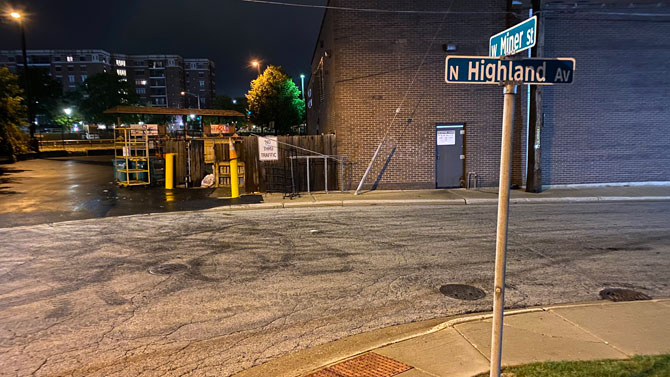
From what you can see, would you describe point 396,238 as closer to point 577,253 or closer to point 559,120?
point 577,253

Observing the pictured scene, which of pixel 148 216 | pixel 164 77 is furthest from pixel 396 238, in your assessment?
pixel 164 77

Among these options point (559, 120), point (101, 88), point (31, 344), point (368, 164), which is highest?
point (101, 88)

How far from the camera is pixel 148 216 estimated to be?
12047 mm

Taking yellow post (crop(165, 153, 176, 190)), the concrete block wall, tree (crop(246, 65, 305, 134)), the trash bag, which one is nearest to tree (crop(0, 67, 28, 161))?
yellow post (crop(165, 153, 176, 190))

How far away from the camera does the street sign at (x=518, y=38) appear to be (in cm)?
314

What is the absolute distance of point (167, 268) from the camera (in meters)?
7.06

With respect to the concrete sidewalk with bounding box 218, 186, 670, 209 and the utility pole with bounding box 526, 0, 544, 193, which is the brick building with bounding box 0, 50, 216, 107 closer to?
the concrete sidewalk with bounding box 218, 186, 670, 209

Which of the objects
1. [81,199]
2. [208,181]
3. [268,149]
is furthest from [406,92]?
[81,199]

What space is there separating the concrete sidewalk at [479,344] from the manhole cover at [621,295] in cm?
45

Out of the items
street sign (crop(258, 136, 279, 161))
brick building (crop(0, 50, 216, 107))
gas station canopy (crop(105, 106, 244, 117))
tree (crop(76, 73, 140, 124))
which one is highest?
brick building (crop(0, 50, 216, 107))

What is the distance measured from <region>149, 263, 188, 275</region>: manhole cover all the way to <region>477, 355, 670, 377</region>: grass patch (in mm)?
4897

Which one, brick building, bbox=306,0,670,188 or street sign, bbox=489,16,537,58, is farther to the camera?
brick building, bbox=306,0,670,188

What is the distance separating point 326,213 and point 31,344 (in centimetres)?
810

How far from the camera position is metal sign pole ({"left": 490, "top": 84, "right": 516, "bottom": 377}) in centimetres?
304
